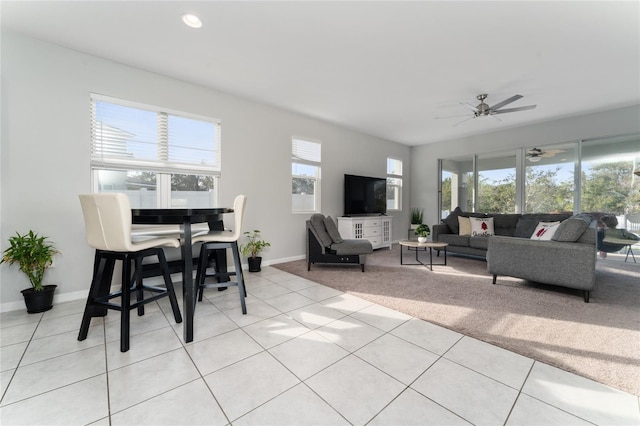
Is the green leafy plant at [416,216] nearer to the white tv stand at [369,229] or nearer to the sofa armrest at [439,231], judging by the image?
the white tv stand at [369,229]

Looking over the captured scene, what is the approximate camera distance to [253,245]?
3869 mm

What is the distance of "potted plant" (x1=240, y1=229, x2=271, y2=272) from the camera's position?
3.80 metres

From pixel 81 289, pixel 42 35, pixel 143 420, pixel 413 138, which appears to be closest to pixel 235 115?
pixel 42 35

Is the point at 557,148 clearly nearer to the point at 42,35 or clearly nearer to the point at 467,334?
the point at 467,334

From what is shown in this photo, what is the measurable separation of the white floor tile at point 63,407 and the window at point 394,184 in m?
6.24

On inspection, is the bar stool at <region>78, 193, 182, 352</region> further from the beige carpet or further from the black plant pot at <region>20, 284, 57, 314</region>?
the beige carpet

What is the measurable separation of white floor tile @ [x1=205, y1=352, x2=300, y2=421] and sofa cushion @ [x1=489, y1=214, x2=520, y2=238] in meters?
5.05

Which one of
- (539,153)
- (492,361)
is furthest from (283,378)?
(539,153)

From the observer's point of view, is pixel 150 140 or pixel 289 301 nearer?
pixel 289 301

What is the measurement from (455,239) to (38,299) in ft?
19.2

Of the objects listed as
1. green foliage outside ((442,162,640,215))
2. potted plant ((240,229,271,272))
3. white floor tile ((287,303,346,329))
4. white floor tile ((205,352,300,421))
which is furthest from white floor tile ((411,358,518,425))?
green foliage outside ((442,162,640,215))

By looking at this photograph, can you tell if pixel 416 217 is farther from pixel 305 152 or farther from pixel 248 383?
pixel 248 383

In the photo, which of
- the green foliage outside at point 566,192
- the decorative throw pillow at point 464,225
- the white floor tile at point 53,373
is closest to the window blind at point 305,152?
the decorative throw pillow at point 464,225

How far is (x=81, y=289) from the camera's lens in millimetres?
2732
